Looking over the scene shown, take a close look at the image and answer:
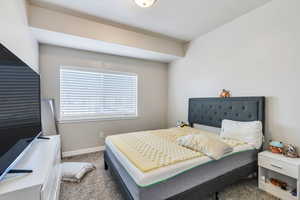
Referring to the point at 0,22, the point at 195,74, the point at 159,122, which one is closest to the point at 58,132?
the point at 0,22

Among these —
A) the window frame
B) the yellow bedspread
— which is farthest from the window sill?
the yellow bedspread

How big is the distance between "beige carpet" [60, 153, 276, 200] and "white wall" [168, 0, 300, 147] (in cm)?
87

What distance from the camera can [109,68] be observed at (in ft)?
11.7

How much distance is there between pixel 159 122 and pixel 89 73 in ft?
7.95

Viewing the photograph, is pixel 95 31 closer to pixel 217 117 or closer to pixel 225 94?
pixel 225 94

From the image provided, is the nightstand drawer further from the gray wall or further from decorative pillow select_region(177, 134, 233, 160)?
the gray wall

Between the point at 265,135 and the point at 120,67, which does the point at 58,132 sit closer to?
the point at 120,67

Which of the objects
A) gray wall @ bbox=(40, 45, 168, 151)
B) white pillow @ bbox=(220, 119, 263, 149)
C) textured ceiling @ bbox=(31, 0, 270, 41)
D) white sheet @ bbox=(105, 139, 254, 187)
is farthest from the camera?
gray wall @ bbox=(40, 45, 168, 151)

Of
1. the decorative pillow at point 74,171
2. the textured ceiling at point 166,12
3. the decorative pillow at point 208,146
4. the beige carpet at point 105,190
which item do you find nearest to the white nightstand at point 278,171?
the beige carpet at point 105,190

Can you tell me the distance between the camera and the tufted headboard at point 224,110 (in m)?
2.25

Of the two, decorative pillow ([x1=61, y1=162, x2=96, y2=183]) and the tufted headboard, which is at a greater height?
the tufted headboard

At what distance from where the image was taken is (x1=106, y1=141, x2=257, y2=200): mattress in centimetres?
124

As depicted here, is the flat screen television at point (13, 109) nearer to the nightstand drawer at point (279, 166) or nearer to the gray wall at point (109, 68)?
the gray wall at point (109, 68)

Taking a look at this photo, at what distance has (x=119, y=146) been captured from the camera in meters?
1.95
